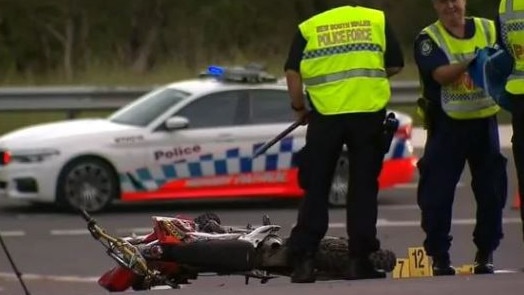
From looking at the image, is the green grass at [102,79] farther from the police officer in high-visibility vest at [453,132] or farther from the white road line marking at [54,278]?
the police officer in high-visibility vest at [453,132]

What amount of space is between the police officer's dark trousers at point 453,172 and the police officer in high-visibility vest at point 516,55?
25cm

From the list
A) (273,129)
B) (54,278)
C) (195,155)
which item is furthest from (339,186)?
(54,278)

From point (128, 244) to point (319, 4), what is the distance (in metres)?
27.1

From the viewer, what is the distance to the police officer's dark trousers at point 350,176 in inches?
260

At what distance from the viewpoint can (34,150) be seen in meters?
13.7

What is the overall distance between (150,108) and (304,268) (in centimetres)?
785

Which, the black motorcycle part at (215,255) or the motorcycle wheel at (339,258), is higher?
the black motorcycle part at (215,255)

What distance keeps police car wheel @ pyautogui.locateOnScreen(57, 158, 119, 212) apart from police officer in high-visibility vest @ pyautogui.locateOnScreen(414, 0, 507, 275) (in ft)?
23.8

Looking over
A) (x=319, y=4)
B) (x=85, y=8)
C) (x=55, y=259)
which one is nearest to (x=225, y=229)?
(x=55, y=259)

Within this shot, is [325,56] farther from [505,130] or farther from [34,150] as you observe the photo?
[505,130]

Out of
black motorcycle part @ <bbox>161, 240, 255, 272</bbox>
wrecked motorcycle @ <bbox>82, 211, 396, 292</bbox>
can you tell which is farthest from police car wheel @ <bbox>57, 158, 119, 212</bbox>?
black motorcycle part @ <bbox>161, 240, 255, 272</bbox>

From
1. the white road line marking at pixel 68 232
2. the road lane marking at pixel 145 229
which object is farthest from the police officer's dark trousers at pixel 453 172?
the white road line marking at pixel 68 232

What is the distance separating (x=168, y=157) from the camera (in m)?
13.8

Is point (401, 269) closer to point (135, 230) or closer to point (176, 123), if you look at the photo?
point (135, 230)
